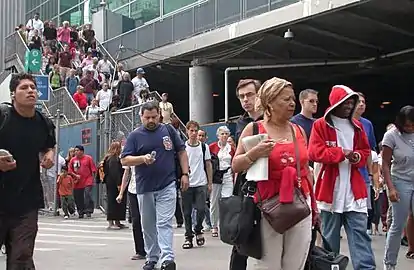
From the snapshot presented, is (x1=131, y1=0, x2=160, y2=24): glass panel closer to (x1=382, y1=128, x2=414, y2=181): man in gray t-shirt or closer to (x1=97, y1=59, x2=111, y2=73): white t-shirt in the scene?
(x1=97, y1=59, x2=111, y2=73): white t-shirt

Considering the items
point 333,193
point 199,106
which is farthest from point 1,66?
point 333,193

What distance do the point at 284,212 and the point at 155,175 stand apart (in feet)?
11.6

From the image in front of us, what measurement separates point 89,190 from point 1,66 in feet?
82.8

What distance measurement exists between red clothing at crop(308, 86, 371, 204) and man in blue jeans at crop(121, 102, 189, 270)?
2243 millimetres

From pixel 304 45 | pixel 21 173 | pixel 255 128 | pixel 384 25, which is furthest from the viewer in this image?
pixel 304 45

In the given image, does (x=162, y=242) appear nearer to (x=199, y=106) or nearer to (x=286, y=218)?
(x=286, y=218)

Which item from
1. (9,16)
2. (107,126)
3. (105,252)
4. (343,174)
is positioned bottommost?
(105,252)

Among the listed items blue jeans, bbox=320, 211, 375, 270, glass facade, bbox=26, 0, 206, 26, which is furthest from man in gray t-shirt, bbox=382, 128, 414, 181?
glass facade, bbox=26, 0, 206, 26

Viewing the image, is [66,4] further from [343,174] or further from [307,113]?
[343,174]

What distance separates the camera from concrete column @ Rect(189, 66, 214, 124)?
82.2ft

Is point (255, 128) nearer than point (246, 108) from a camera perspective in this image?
Yes

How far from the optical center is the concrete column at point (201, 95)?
82.2 ft

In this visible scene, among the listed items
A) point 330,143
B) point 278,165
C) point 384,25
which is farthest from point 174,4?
point 278,165

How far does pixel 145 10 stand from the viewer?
2922cm
